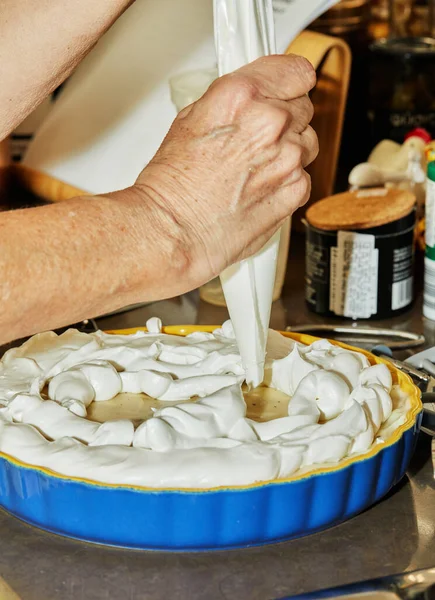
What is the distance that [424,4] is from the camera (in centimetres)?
219

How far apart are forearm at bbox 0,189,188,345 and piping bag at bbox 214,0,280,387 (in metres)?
0.11

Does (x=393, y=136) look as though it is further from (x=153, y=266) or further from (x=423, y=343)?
(x=153, y=266)

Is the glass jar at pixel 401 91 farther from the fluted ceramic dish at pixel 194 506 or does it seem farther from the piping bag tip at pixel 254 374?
the fluted ceramic dish at pixel 194 506

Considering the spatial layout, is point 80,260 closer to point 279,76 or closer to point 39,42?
point 279,76

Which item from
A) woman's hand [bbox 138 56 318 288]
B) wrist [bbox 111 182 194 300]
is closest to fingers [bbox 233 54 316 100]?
woman's hand [bbox 138 56 318 288]

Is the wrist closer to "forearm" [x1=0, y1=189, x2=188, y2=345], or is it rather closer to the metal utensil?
"forearm" [x1=0, y1=189, x2=188, y2=345]

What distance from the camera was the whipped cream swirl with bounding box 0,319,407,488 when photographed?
0.75m

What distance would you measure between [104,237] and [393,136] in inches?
45.0

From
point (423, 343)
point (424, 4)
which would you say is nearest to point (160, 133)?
point (423, 343)

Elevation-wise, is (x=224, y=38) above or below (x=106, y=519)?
above

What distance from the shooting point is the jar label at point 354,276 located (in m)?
1.23

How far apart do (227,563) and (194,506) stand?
0.24 feet

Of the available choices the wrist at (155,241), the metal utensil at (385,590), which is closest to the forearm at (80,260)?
the wrist at (155,241)

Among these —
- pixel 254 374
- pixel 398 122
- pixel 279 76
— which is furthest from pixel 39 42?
pixel 398 122
